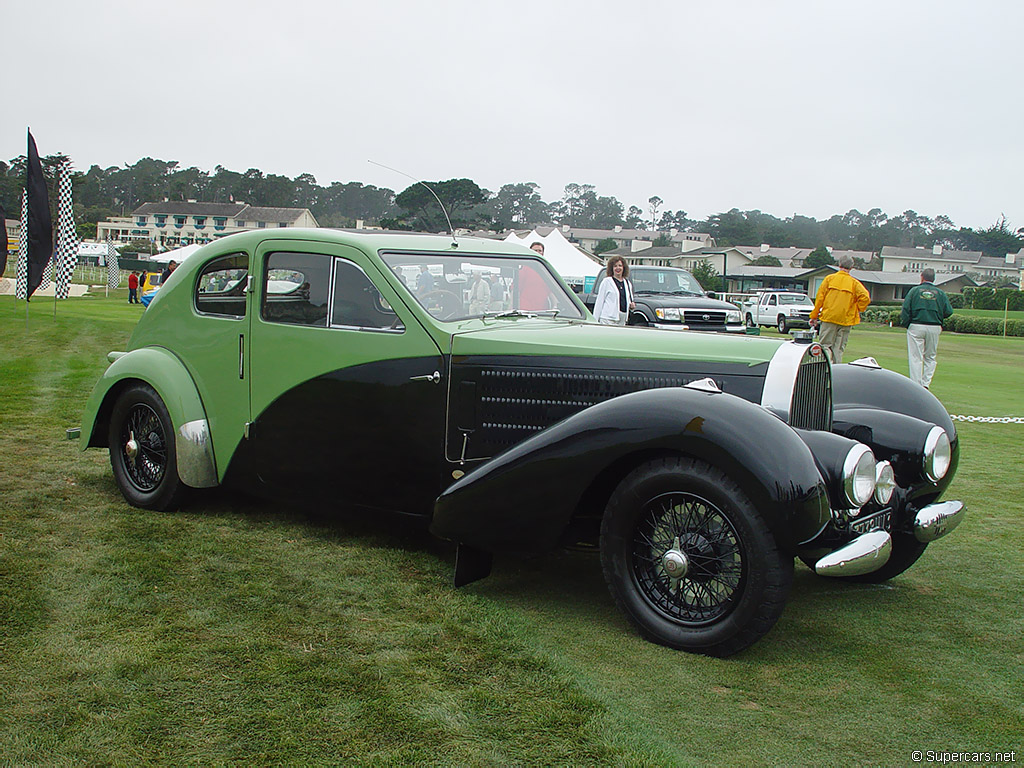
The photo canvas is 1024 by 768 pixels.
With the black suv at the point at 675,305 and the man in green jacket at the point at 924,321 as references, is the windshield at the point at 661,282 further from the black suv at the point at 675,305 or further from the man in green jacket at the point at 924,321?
the man in green jacket at the point at 924,321

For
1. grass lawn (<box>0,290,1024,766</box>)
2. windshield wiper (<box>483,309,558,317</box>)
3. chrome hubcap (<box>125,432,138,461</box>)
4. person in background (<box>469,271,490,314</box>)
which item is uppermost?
person in background (<box>469,271,490,314</box>)

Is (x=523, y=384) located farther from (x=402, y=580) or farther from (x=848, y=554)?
(x=848, y=554)

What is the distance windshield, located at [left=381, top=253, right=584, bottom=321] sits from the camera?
4633 mm

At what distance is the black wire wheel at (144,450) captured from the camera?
531cm

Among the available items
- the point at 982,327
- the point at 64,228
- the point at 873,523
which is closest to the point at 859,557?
the point at 873,523

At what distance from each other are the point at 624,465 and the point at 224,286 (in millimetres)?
2871

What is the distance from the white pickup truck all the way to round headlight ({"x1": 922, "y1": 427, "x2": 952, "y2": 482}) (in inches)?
1209

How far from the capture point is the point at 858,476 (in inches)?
139

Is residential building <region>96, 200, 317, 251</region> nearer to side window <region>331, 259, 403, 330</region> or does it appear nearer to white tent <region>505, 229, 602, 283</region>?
white tent <region>505, 229, 602, 283</region>

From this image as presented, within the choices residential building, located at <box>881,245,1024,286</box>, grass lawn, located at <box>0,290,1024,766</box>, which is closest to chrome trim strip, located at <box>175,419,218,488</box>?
grass lawn, located at <box>0,290,1024,766</box>

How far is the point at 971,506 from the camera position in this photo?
6105 millimetres

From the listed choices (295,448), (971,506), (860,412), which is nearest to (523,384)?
(295,448)

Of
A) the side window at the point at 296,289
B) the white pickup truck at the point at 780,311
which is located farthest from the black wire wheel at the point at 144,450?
the white pickup truck at the point at 780,311

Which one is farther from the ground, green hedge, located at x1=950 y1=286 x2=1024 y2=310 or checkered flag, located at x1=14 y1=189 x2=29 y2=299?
green hedge, located at x1=950 y1=286 x2=1024 y2=310
